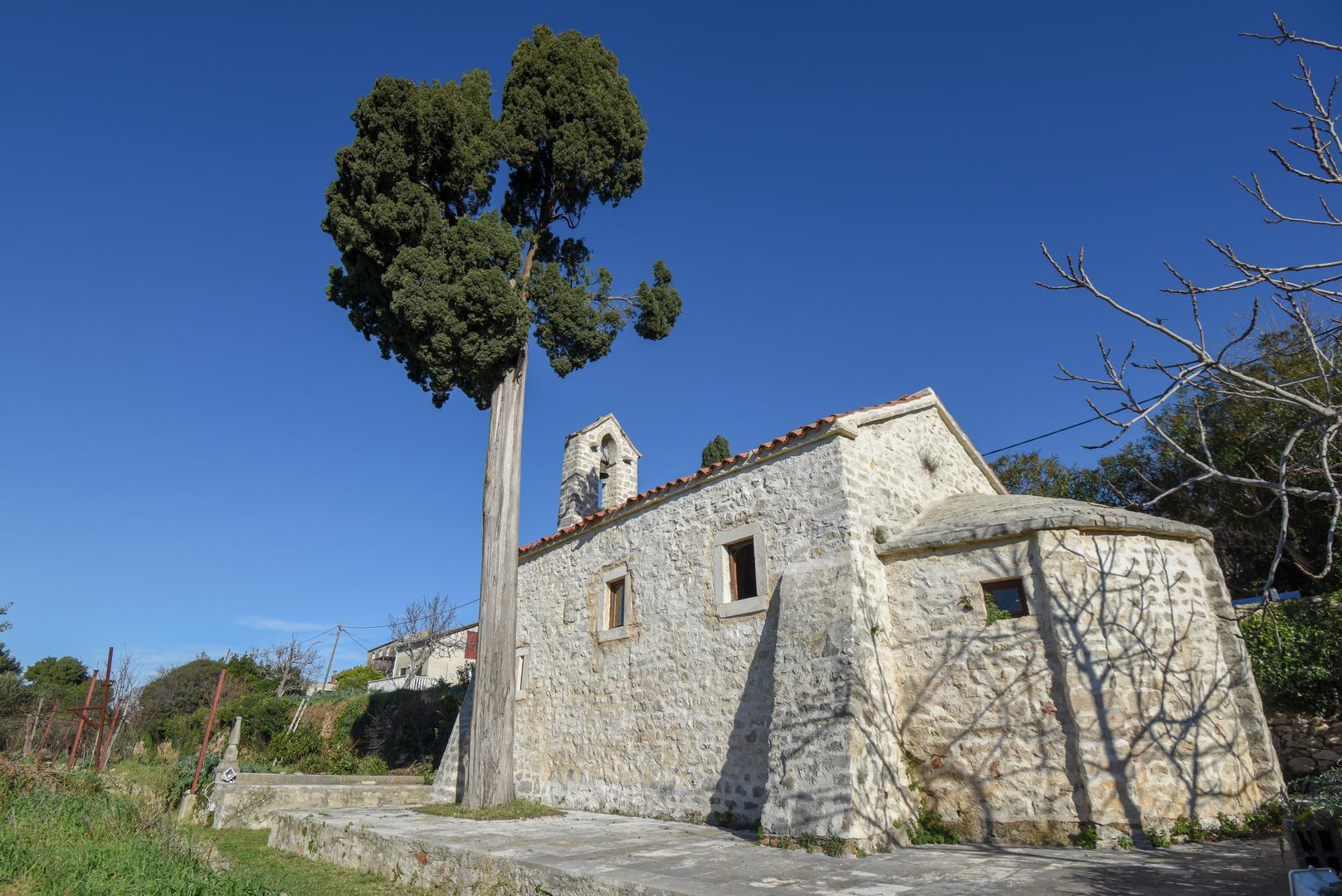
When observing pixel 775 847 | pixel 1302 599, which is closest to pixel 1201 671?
pixel 1302 599

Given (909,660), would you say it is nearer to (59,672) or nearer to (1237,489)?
(1237,489)

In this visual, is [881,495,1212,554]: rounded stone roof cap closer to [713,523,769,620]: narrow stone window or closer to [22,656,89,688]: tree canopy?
[713,523,769,620]: narrow stone window

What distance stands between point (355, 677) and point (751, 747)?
31.1 meters

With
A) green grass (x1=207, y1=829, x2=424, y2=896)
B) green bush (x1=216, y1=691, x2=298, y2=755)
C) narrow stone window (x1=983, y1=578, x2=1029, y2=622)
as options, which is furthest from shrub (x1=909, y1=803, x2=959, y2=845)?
green bush (x1=216, y1=691, x2=298, y2=755)

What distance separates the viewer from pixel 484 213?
12.4 meters

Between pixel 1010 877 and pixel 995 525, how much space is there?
390 centimetres

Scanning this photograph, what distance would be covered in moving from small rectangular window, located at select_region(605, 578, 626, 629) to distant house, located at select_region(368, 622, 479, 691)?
21.4m

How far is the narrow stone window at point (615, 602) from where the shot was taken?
12.1m

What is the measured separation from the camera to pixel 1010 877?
5.65 metres

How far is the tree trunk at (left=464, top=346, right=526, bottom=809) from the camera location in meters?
10.9

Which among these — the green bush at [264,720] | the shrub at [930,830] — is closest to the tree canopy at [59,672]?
the green bush at [264,720]

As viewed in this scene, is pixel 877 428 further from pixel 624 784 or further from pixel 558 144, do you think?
pixel 558 144

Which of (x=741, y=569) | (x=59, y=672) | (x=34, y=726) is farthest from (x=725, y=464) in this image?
(x=59, y=672)

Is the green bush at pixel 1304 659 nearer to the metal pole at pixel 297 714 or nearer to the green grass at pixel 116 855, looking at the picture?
the green grass at pixel 116 855
